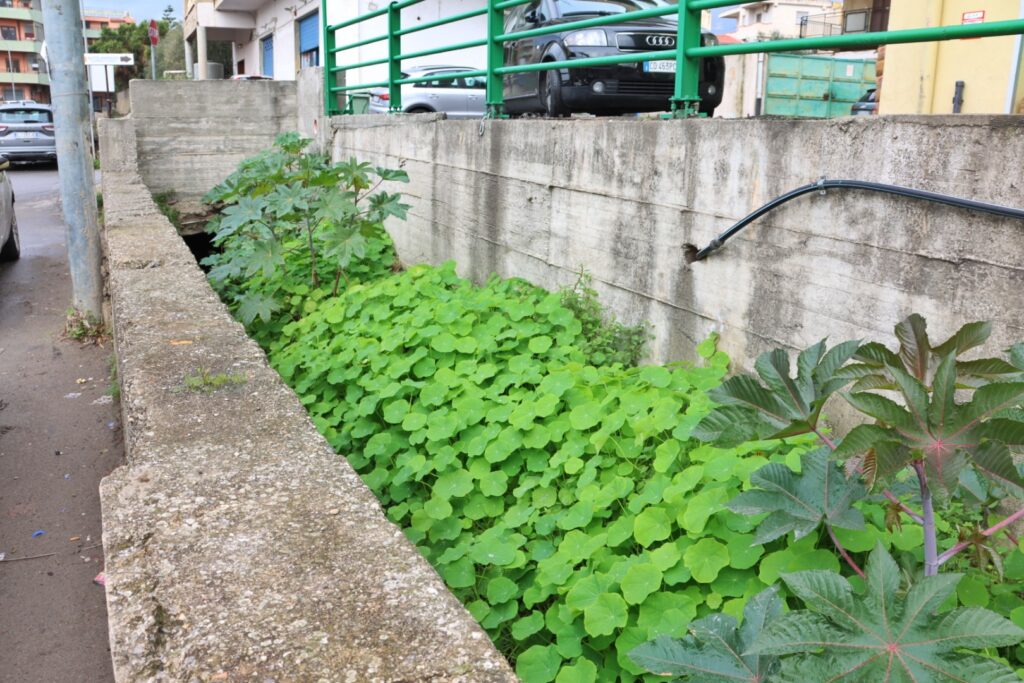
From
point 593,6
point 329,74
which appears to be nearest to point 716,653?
point 593,6

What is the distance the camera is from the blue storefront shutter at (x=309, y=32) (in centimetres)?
2306

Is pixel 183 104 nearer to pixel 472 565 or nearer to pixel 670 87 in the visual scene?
pixel 670 87

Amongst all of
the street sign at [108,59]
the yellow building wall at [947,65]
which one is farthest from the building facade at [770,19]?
the yellow building wall at [947,65]

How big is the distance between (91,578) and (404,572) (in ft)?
8.32

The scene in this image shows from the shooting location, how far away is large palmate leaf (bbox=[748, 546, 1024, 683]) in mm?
1789

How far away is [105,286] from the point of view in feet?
26.8

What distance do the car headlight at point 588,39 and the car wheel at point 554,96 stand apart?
0.41m

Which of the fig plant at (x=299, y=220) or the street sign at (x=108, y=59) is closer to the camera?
the fig plant at (x=299, y=220)

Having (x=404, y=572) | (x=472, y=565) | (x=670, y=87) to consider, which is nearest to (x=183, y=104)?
(x=670, y=87)

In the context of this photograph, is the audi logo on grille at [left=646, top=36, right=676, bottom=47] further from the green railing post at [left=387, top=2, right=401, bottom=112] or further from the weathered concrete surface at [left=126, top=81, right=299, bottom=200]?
the weathered concrete surface at [left=126, top=81, right=299, bottom=200]

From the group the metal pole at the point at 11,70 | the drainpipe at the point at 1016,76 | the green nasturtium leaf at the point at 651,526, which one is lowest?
the green nasturtium leaf at the point at 651,526

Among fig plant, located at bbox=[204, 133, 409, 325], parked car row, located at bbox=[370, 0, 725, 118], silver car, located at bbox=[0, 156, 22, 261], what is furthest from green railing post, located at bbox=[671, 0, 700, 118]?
silver car, located at bbox=[0, 156, 22, 261]

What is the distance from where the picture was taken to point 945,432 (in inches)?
77.6

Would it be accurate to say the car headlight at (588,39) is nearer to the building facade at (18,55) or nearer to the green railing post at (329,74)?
the green railing post at (329,74)
